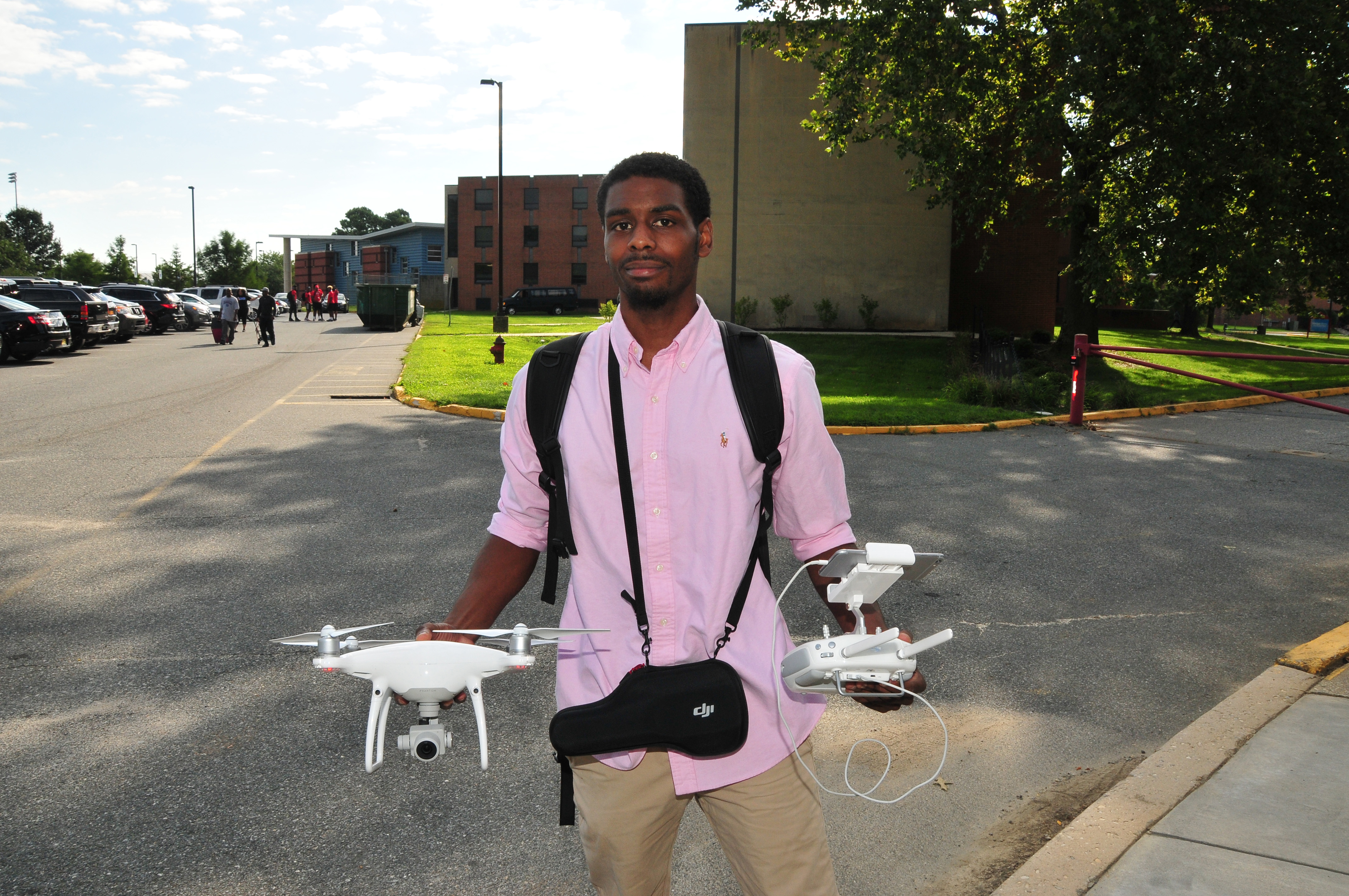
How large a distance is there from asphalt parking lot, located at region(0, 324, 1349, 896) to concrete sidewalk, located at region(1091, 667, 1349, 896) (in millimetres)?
460

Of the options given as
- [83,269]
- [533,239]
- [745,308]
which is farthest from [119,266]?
[745,308]

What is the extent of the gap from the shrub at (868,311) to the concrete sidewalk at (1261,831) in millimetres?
32416

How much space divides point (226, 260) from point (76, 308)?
90802 mm

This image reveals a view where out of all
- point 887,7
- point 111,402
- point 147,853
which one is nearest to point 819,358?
point 887,7

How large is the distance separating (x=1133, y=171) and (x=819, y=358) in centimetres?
Answer: 831

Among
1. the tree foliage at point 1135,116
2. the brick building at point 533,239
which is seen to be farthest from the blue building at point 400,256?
the tree foliage at point 1135,116

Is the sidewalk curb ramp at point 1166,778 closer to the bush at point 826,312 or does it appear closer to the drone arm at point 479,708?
the drone arm at point 479,708

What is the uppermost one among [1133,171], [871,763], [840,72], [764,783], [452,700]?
[840,72]

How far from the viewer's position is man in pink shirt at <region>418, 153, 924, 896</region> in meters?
2.14

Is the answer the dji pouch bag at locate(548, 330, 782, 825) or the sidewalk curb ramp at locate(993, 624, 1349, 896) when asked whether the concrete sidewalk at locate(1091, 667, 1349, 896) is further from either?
the dji pouch bag at locate(548, 330, 782, 825)

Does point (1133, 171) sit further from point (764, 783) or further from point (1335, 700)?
point (764, 783)

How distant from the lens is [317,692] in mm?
4930

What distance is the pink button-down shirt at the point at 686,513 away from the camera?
7.00 ft

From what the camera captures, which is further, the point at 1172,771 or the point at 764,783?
the point at 1172,771
